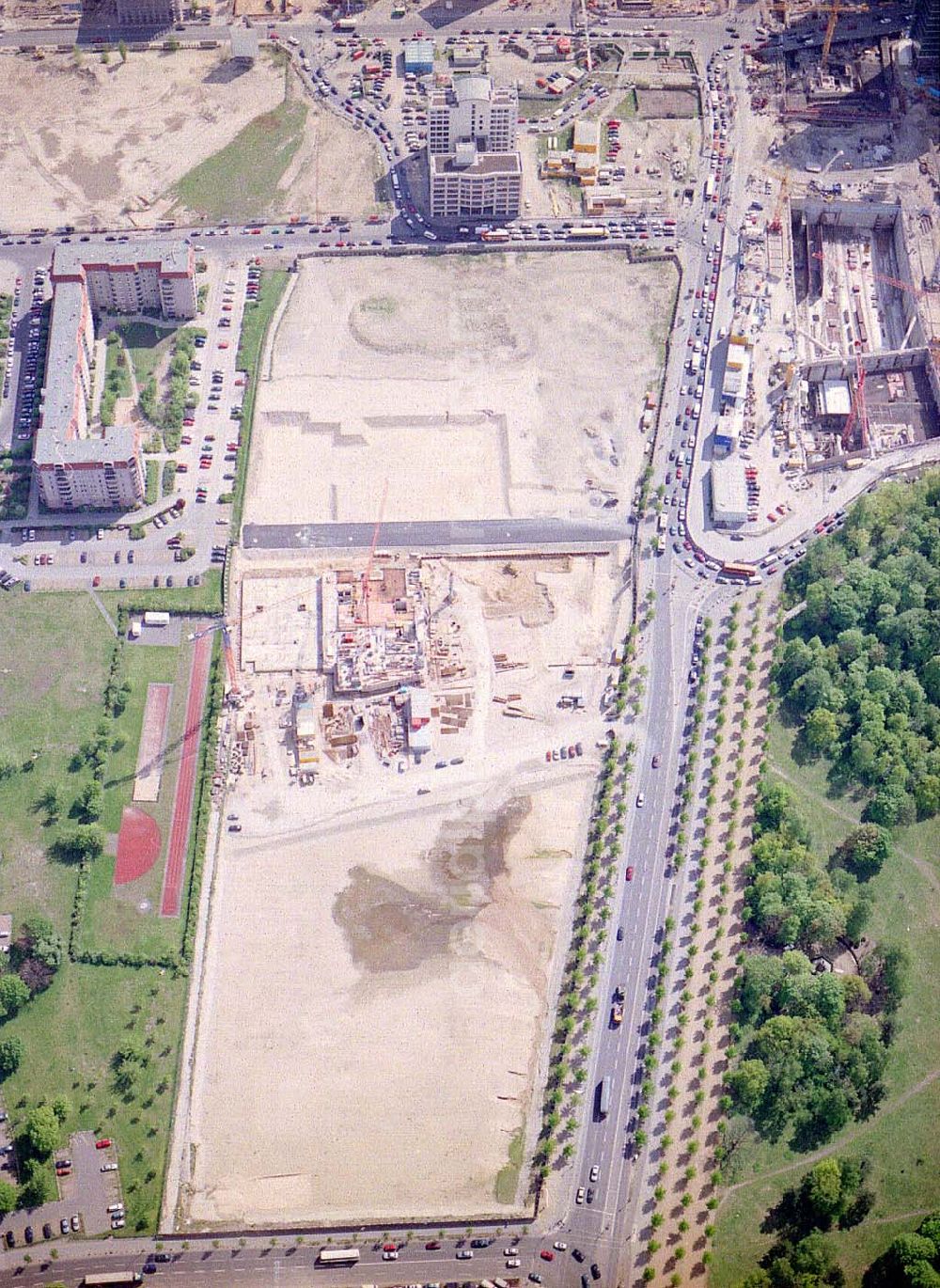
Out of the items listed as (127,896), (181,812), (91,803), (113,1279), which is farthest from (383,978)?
(113,1279)

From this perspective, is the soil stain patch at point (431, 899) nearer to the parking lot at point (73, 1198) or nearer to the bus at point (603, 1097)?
the bus at point (603, 1097)

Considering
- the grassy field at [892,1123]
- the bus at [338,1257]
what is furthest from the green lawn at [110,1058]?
the grassy field at [892,1123]

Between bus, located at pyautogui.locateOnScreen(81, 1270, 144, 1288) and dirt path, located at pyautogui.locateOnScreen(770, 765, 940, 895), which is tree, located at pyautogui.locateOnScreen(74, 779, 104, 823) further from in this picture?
dirt path, located at pyautogui.locateOnScreen(770, 765, 940, 895)

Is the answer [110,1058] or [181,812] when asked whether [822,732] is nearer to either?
[181,812]

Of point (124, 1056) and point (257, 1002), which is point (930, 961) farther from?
point (124, 1056)

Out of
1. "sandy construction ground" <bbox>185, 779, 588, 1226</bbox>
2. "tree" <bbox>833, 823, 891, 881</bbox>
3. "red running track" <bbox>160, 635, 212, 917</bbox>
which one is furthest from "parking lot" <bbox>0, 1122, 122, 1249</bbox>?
"tree" <bbox>833, 823, 891, 881</bbox>

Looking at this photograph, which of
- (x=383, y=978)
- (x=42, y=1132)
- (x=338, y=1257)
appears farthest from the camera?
(x=383, y=978)
